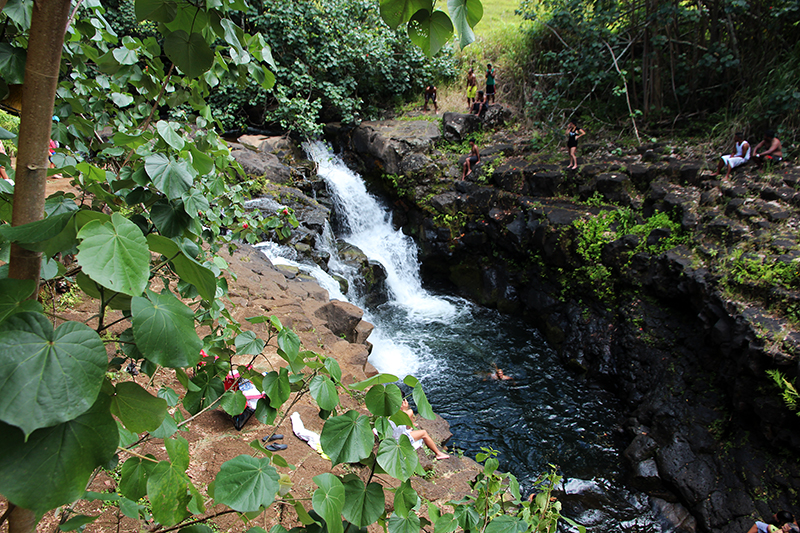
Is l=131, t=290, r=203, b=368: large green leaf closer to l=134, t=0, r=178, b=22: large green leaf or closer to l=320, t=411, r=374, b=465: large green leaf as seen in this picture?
l=320, t=411, r=374, b=465: large green leaf

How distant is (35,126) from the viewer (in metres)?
0.65

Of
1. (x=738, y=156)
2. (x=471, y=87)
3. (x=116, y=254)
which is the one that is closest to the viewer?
(x=116, y=254)

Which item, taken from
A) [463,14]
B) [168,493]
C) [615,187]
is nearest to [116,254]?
[168,493]

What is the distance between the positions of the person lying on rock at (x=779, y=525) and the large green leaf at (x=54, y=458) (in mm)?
5692

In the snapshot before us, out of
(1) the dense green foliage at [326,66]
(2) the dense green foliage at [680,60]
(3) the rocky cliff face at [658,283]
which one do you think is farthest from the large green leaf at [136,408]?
(1) the dense green foliage at [326,66]

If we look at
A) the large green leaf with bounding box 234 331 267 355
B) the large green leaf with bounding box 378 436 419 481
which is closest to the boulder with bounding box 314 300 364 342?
the large green leaf with bounding box 234 331 267 355

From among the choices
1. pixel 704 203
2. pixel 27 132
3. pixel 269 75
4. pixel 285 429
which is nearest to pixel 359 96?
pixel 704 203

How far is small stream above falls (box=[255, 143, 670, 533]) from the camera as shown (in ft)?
17.5

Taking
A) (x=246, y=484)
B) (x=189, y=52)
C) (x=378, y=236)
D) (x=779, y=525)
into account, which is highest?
(x=189, y=52)

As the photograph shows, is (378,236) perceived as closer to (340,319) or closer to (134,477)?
(340,319)

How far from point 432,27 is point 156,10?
1.88 ft

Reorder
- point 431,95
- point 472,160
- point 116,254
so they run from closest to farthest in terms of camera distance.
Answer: point 116,254 < point 472,160 < point 431,95

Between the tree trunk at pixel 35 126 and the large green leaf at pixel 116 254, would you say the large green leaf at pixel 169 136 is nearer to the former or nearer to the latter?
the tree trunk at pixel 35 126

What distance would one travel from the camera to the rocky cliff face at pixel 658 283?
4.84 meters
